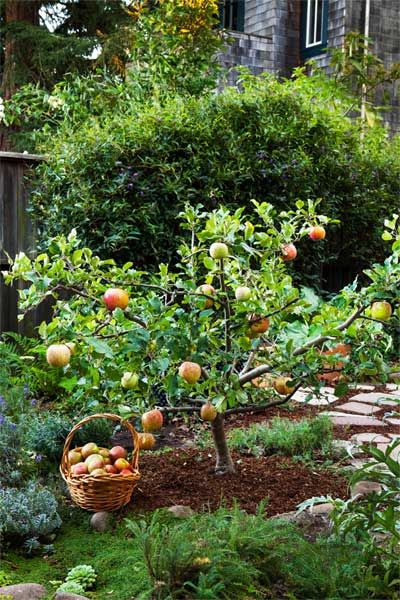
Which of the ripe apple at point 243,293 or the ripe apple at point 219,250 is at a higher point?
the ripe apple at point 219,250

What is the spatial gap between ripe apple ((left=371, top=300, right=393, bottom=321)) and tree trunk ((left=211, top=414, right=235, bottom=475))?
85 centimetres

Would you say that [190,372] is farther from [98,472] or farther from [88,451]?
[88,451]

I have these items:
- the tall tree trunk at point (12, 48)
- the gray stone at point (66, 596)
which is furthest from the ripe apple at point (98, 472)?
the tall tree trunk at point (12, 48)

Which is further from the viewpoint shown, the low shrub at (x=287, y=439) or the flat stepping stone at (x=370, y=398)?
the flat stepping stone at (x=370, y=398)

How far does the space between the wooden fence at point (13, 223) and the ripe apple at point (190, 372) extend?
378 cm

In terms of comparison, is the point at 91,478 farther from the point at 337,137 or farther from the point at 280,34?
the point at 280,34

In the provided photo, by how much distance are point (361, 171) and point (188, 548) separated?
18.3 ft

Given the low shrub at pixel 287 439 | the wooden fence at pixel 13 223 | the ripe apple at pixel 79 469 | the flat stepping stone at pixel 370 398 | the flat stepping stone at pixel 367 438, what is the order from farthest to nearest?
the wooden fence at pixel 13 223
the flat stepping stone at pixel 370 398
the flat stepping stone at pixel 367 438
the low shrub at pixel 287 439
the ripe apple at pixel 79 469

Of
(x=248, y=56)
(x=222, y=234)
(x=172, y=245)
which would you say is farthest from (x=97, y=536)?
(x=248, y=56)

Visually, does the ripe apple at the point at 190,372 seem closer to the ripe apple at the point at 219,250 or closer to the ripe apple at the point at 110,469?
the ripe apple at the point at 219,250

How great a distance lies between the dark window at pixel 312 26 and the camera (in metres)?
11.0

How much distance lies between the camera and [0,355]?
538cm

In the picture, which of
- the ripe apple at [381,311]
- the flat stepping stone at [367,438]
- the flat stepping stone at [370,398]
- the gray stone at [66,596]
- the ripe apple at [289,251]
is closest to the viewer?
the gray stone at [66,596]

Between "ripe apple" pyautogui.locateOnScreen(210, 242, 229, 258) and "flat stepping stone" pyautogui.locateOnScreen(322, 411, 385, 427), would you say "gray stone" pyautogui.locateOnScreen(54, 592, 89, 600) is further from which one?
"flat stepping stone" pyautogui.locateOnScreen(322, 411, 385, 427)
